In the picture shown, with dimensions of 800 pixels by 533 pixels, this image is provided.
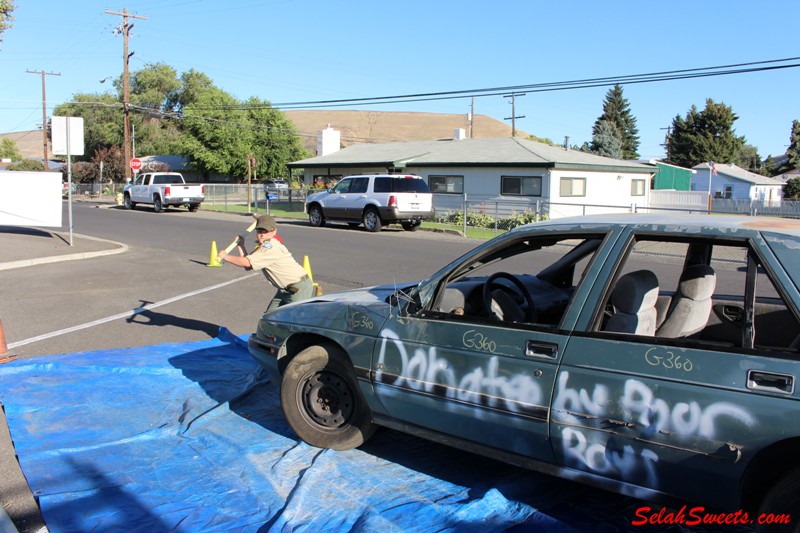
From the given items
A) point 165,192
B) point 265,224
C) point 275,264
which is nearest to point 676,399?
point 275,264

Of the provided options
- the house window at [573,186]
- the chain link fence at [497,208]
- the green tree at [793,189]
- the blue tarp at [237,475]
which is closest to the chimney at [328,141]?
the chain link fence at [497,208]

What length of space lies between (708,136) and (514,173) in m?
46.8

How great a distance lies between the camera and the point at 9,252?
14.8 metres

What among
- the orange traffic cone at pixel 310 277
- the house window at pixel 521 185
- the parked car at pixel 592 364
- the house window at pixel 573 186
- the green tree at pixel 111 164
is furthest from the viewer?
the green tree at pixel 111 164

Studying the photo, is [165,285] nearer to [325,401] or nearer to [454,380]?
[325,401]

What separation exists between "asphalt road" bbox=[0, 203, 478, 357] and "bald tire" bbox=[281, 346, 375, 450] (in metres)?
3.65

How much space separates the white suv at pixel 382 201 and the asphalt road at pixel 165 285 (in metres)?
2.04

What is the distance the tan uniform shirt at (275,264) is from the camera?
615 cm

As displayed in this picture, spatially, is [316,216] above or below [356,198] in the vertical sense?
below

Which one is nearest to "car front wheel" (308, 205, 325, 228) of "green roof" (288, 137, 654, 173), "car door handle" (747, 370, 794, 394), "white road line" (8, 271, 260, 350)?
"green roof" (288, 137, 654, 173)

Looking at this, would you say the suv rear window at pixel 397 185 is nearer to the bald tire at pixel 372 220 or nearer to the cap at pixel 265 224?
the bald tire at pixel 372 220

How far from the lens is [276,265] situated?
626 centimetres

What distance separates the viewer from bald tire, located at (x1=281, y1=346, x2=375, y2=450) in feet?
14.1

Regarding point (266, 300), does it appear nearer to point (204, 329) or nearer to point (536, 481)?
point (204, 329)
